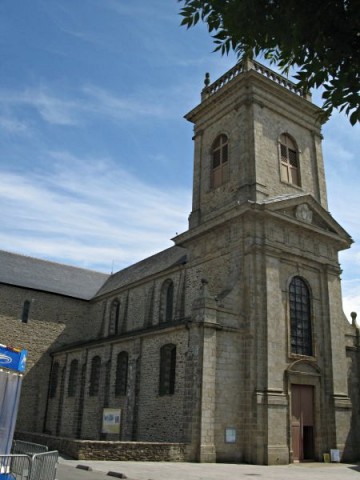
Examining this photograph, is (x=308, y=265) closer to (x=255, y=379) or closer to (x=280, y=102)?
(x=255, y=379)

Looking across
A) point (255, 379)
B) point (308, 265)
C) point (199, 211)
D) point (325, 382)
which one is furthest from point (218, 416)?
point (199, 211)

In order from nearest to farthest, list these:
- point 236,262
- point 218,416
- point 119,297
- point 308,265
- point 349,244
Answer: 1. point 218,416
2. point 236,262
3. point 308,265
4. point 349,244
5. point 119,297

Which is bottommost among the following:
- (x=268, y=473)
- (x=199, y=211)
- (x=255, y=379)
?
(x=268, y=473)

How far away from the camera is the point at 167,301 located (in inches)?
955

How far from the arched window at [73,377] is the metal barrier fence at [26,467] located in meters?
19.0

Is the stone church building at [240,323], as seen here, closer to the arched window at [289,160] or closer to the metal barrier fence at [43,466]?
the arched window at [289,160]

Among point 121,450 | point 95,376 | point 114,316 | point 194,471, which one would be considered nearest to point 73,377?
point 95,376

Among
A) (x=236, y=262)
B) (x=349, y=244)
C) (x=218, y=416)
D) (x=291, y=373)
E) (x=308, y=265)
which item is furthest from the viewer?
(x=349, y=244)

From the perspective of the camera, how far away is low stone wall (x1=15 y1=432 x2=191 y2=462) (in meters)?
14.0

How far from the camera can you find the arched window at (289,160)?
22602 millimetres

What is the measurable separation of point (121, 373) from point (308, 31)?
19.0 meters

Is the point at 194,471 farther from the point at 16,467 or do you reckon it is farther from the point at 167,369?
the point at 16,467

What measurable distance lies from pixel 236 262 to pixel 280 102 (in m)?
8.85

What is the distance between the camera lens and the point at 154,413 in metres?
18.4
